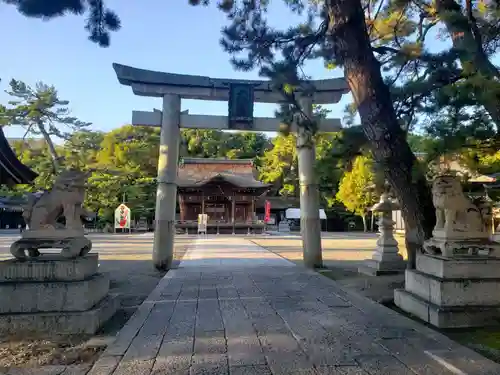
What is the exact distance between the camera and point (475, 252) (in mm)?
4785

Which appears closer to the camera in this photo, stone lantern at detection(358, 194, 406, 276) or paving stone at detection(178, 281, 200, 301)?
paving stone at detection(178, 281, 200, 301)

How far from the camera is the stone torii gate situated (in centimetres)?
962

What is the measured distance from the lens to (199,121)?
10305 millimetres

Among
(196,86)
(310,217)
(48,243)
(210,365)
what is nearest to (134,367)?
(210,365)

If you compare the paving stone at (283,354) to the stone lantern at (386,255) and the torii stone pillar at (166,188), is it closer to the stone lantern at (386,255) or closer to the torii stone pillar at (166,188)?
the stone lantern at (386,255)

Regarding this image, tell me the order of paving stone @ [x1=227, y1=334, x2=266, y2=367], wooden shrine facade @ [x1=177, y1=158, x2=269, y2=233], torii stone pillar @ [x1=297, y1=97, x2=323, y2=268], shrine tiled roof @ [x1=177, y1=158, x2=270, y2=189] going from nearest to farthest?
paving stone @ [x1=227, y1=334, x2=266, y2=367]
torii stone pillar @ [x1=297, y1=97, x2=323, y2=268]
wooden shrine facade @ [x1=177, y1=158, x2=269, y2=233]
shrine tiled roof @ [x1=177, y1=158, x2=270, y2=189]

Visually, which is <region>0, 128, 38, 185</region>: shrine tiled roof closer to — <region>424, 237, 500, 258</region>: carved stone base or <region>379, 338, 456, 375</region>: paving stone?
<region>379, 338, 456, 375</region>: paving stone

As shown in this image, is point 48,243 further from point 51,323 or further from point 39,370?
point 39,370

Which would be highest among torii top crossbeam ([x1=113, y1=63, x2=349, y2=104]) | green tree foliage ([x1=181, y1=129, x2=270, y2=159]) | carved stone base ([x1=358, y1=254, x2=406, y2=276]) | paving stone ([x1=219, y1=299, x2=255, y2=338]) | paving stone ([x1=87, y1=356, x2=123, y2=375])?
green tree foliage ([x1=181, y1=129, x2=270, y2=159])

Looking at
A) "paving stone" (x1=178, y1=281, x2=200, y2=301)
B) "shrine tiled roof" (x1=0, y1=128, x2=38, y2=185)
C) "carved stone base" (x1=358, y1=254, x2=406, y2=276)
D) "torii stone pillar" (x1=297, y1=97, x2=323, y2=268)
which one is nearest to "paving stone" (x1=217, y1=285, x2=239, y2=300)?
"paving stone" (x1=178, y1=281, x2=200, y2=301)

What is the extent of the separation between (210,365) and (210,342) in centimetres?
61

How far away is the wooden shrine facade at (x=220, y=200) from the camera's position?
3306 cm

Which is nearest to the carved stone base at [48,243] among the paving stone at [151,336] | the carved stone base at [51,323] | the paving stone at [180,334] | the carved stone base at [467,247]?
the carved stone base at [51,323]

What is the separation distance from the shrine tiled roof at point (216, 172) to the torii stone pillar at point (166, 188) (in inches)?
888
